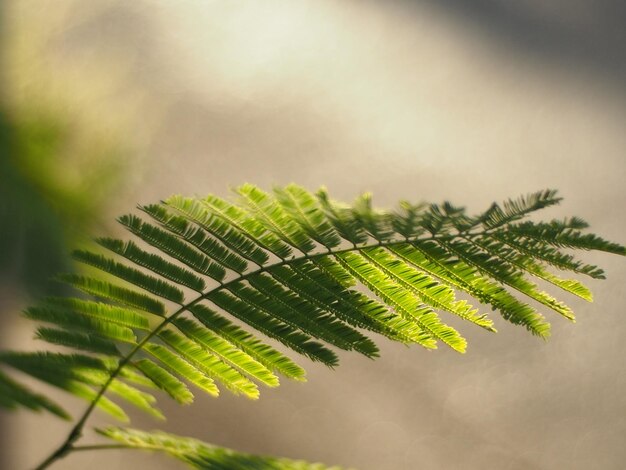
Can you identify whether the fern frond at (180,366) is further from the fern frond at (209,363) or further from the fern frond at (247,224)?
the fern frond at (247,224)

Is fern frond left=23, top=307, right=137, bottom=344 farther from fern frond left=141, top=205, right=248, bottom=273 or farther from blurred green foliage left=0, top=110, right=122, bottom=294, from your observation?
blurred green foliage left=0, top=110, right=122, bottom=294

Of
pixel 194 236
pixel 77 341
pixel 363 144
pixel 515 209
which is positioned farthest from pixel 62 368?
pixel 363 144

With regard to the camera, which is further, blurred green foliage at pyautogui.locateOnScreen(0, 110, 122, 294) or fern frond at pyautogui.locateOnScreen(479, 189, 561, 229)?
blurred green foliage at pyautogui.locateOnScreen(0, 110, 122, 294)

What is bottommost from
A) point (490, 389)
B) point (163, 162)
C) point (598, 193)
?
point (490, 389)

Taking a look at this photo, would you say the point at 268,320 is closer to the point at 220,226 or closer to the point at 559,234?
the point at 220,226

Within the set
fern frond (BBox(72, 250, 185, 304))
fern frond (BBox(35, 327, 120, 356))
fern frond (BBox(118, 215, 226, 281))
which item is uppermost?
fern frond (BBox(118, 215, 226, 281))

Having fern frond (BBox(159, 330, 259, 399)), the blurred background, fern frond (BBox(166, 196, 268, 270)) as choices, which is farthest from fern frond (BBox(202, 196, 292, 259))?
the blurred background

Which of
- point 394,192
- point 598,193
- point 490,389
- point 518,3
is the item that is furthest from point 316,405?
point 518,3

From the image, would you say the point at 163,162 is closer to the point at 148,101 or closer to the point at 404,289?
the point at 148,101
